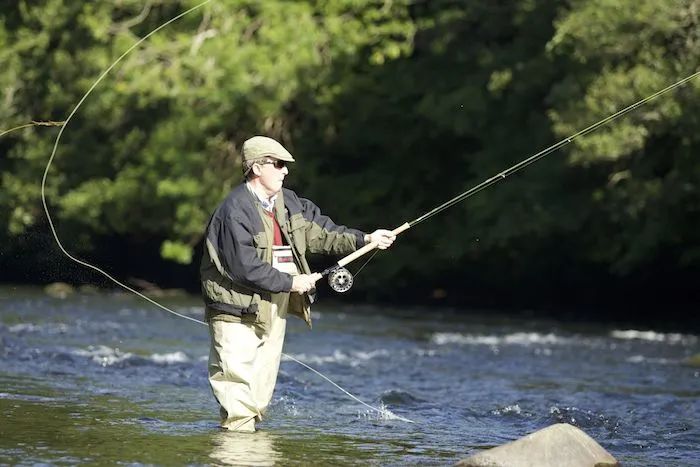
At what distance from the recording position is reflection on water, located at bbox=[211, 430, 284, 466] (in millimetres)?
6637

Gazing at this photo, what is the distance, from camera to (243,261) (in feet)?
23.2

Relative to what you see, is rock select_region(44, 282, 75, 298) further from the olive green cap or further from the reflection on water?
the olive green cap

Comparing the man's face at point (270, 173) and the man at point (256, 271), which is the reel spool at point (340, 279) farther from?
the man's face at point (270, 173)

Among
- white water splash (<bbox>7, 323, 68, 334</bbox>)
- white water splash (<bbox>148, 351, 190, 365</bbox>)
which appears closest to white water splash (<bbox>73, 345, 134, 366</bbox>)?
white water splash (<bbox>148, 351, 190, 365</bbox>)

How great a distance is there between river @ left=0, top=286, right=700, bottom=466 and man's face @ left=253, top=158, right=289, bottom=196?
126 centimetres

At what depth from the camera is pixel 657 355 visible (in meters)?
16.7

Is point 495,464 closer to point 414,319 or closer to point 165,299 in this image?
point 414,319

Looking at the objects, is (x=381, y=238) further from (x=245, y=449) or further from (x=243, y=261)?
(x=245, y=449)

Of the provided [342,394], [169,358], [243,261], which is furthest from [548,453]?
[169,358]

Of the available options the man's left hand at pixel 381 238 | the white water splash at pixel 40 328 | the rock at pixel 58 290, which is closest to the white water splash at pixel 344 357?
the white water splash at pixel 40 328

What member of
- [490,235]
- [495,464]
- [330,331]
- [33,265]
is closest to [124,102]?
[490,235]

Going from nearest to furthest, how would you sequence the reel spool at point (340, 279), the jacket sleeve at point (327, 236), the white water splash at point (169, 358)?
the jacket sleeve at point (327, 236) → the reel spool at point (340, 279) → the white water splash at point (169, 358)

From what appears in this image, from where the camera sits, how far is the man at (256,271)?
718 centimetres

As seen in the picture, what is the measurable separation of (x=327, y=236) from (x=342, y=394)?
3078 millimetres
